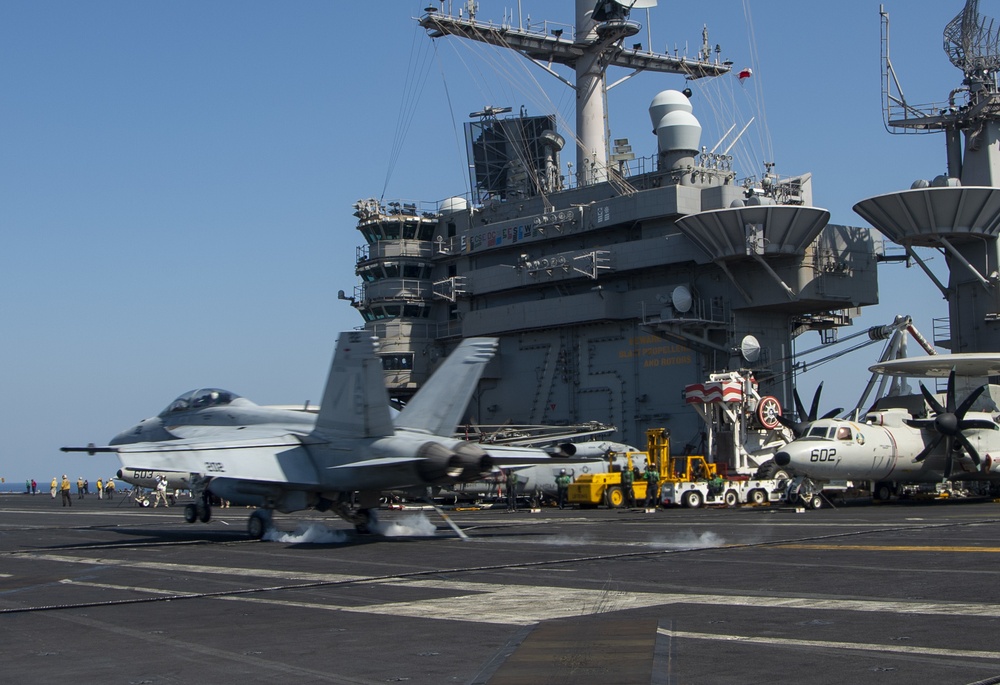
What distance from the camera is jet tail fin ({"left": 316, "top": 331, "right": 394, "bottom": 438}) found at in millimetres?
24359

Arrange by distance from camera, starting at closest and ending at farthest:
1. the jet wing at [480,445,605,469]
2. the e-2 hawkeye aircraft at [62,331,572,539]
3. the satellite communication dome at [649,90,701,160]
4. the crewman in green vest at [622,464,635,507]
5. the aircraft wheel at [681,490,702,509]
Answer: the e-2 hawkeye aircraft at [62,331,572,539] → the jet wing at [480,445,605,469] → the aircraft wheel at [681,490,702,509] → the crewman in green vest at [622,464,635,507] → the satellite communication dome at [649,90,701,160]

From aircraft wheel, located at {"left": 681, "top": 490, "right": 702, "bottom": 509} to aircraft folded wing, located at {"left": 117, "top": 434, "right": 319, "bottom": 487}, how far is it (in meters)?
17.7

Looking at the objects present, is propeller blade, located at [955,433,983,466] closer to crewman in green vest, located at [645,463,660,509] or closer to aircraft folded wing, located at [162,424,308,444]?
crewman in green vest, located at [645,463,660,509]

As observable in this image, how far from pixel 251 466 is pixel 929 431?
25.4 meters

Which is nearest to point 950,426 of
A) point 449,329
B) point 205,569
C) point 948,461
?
point 948,461

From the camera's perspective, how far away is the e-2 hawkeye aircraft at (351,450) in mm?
23438

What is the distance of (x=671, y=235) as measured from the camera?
5141 centimetres

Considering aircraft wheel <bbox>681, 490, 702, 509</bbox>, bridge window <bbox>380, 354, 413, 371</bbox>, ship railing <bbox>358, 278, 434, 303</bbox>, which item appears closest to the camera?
aircraft wheel <bbox>681, 490, 702, 509</bbox>

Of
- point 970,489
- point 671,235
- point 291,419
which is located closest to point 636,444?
point 671,235

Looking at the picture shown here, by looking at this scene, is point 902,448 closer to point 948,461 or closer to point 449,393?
point 948,461

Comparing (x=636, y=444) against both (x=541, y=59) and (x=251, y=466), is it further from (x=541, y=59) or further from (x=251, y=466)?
(x=251, y=466)

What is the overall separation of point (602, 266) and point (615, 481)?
1489 cm

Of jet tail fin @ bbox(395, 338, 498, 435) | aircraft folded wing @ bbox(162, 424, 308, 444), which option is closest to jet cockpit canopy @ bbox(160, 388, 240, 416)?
aircraft folded wing @ bbox(162, 424, 308, 444)

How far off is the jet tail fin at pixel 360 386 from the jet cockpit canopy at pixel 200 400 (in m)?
5.28
